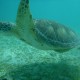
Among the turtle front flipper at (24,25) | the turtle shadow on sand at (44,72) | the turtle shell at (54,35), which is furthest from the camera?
the turtle shell at (54,35)

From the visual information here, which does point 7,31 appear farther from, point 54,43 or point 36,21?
point 54,43

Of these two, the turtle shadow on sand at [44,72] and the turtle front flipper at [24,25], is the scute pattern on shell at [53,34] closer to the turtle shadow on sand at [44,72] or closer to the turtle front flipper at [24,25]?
the turtle front flipper at [24,25]

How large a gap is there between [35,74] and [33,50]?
2783mm

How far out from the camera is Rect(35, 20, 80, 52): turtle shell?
651 centimetres

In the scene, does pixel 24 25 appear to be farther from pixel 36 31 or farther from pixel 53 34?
pixel 53 34

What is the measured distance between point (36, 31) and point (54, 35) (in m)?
0.67

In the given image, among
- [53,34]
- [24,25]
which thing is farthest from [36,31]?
[53,34]

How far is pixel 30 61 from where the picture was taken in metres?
6.12

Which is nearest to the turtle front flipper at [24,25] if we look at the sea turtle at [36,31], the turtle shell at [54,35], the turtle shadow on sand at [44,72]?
the sea turtle at [36,31]

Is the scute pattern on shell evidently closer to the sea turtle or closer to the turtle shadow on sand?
the sea turtle

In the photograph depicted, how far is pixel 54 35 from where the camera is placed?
22.0 feet

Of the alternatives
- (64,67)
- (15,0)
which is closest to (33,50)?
(64,67)

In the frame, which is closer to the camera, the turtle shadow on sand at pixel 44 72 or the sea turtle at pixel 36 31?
the turtle shadow on sand at pixel 44 72

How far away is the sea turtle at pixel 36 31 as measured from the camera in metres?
6.11
